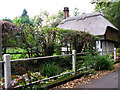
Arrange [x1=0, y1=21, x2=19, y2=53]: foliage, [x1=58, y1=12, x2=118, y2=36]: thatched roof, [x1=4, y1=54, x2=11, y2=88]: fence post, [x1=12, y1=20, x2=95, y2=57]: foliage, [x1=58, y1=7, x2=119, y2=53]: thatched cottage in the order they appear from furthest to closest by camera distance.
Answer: [x1=58, y1=12, x2=118, y2=36]: thatched roof < [x1=58, y1=7, x2=119, y2=53]: thatched cottage < [x1=12, y1=20, x2=95, y2=57]: foliage < [x1=0, y1=21, x2=19, y2=53]: foliage < [x1=4, y1=54, x2=11, y2=88]: fence post

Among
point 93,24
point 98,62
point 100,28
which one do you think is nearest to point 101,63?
point 98,62

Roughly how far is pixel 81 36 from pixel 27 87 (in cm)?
456

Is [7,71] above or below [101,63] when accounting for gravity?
above

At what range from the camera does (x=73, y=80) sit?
4.36 m

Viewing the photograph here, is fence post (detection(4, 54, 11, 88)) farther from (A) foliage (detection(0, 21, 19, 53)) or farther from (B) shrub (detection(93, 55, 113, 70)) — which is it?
(B) shrub (detection(93, 55, 113, 70))

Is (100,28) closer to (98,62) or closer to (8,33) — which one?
(98,62)

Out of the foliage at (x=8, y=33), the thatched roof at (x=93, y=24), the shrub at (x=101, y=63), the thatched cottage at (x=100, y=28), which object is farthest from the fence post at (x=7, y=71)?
the thatched roof at (x=93, y=24)

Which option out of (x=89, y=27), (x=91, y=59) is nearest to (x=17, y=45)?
(x=91, y=59)

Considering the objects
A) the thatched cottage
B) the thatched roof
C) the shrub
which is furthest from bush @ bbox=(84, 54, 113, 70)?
the thatched roof

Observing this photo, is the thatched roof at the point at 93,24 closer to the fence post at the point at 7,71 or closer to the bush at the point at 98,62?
the bush at the point at 98,62

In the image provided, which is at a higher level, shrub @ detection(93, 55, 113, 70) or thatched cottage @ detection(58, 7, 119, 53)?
thatched cottage @ detection(58, 7, 119, 53)

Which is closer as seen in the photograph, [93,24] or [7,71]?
[7,71]

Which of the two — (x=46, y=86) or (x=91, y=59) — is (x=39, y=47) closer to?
(x=46, y=86)

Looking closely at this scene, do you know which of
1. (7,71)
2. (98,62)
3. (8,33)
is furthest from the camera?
(98,62)
